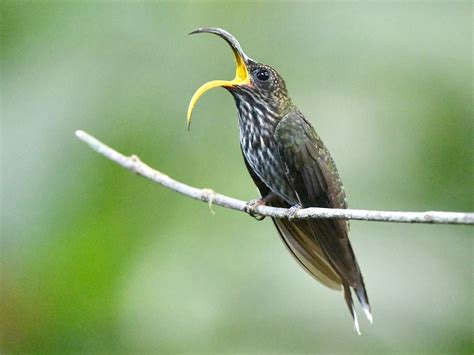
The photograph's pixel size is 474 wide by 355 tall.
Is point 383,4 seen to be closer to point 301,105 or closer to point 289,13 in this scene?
point 289,13

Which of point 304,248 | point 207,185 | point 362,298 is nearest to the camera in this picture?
point 362,298

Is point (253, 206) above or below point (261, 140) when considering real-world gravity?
below

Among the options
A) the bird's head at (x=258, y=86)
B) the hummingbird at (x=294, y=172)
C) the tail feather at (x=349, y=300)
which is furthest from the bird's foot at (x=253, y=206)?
the tail feather at (x=349, y=300)

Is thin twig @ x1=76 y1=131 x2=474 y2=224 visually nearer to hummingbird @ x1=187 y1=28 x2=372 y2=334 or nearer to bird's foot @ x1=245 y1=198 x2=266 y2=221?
bird's foot @ x1=245 y1=198 x2=266 y2=221

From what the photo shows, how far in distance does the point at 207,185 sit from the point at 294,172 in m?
0.89

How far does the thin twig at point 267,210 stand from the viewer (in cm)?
222

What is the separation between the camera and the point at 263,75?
3.61 metres

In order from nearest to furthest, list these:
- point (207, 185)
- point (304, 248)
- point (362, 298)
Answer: point (362, 298)
point (304, 248)
point (207, 185)

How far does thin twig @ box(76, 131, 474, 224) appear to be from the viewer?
7.30 feet

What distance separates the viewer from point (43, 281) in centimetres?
396

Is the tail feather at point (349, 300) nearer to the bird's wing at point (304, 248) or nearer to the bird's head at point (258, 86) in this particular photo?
the bird's wing at point (304, 248)

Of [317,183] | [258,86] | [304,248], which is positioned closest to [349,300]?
[304,248]

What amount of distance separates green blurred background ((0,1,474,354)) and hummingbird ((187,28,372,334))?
517 millimetres

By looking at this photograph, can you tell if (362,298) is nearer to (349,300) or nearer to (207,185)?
(349,300)
